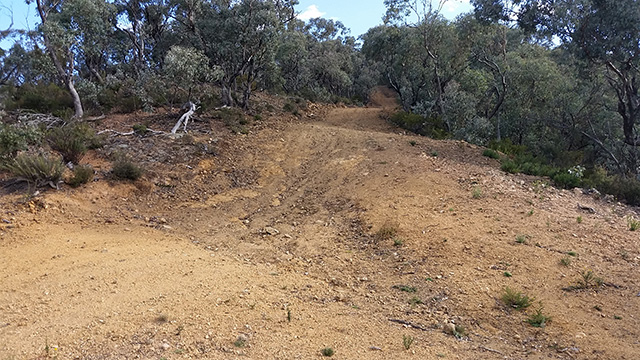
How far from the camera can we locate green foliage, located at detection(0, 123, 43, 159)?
7.50 meters

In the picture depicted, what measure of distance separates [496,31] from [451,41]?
64.2 inches

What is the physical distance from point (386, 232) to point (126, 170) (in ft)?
17.4

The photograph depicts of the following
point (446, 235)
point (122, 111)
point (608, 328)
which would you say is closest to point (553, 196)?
point (446, 235)

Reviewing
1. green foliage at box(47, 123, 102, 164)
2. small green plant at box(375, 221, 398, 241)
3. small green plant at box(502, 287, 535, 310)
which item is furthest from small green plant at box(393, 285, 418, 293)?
green foliage at box(47, 123, 102, 164)

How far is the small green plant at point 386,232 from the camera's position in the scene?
6.43 metres

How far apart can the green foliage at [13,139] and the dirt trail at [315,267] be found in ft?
5.18

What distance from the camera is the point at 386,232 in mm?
6473

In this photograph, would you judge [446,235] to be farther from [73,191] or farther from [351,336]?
[73,191]

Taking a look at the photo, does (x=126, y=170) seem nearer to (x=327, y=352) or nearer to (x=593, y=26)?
(x=327, y=352)

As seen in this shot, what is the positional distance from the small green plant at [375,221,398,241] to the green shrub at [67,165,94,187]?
545cm

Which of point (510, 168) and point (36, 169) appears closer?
point (36, 169)

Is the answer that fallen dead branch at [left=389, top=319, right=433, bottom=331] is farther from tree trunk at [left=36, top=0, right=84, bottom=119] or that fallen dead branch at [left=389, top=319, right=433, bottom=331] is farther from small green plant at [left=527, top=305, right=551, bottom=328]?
tree trunk at [left=36, top=0, right=84, bottom=119]

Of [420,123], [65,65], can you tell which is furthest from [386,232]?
[65,65]

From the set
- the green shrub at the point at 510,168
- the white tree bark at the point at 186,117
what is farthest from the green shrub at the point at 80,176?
the green shrub at the point at 510,168
